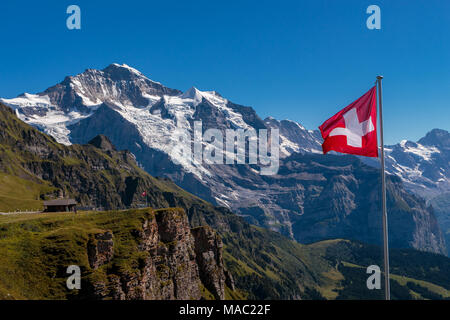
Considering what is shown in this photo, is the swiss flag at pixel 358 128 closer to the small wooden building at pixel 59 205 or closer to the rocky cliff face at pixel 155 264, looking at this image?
the rocky cliff face at pixel 155 264

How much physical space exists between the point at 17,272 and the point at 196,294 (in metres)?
89.8

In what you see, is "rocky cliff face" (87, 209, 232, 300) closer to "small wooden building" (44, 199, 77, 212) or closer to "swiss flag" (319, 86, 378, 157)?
"small wooden building" (44, 199, 77, 212)

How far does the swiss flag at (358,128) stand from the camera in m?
36.4

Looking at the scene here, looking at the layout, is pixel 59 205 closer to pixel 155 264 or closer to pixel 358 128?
pixel 155 264

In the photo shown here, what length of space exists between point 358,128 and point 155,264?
366 ft

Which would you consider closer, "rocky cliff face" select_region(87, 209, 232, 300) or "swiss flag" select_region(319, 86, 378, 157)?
"swiss flag" select_region(319, 86, 378, 157)

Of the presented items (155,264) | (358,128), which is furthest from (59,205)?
(358,128)

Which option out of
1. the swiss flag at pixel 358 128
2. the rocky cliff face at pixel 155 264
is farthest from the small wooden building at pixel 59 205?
the swiss flag at pixel 358 128

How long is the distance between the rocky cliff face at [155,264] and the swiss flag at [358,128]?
272 ft

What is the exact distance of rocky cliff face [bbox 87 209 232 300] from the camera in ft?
354

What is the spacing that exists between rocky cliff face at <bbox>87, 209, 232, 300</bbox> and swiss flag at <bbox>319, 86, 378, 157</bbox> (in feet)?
272

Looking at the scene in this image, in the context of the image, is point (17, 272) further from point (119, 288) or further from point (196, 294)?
point (196, 294)

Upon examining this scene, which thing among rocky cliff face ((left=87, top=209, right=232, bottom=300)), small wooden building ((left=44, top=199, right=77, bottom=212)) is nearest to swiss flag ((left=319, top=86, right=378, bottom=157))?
rocky cliff face ((left=87, top=209, right=232, bottom=300))
